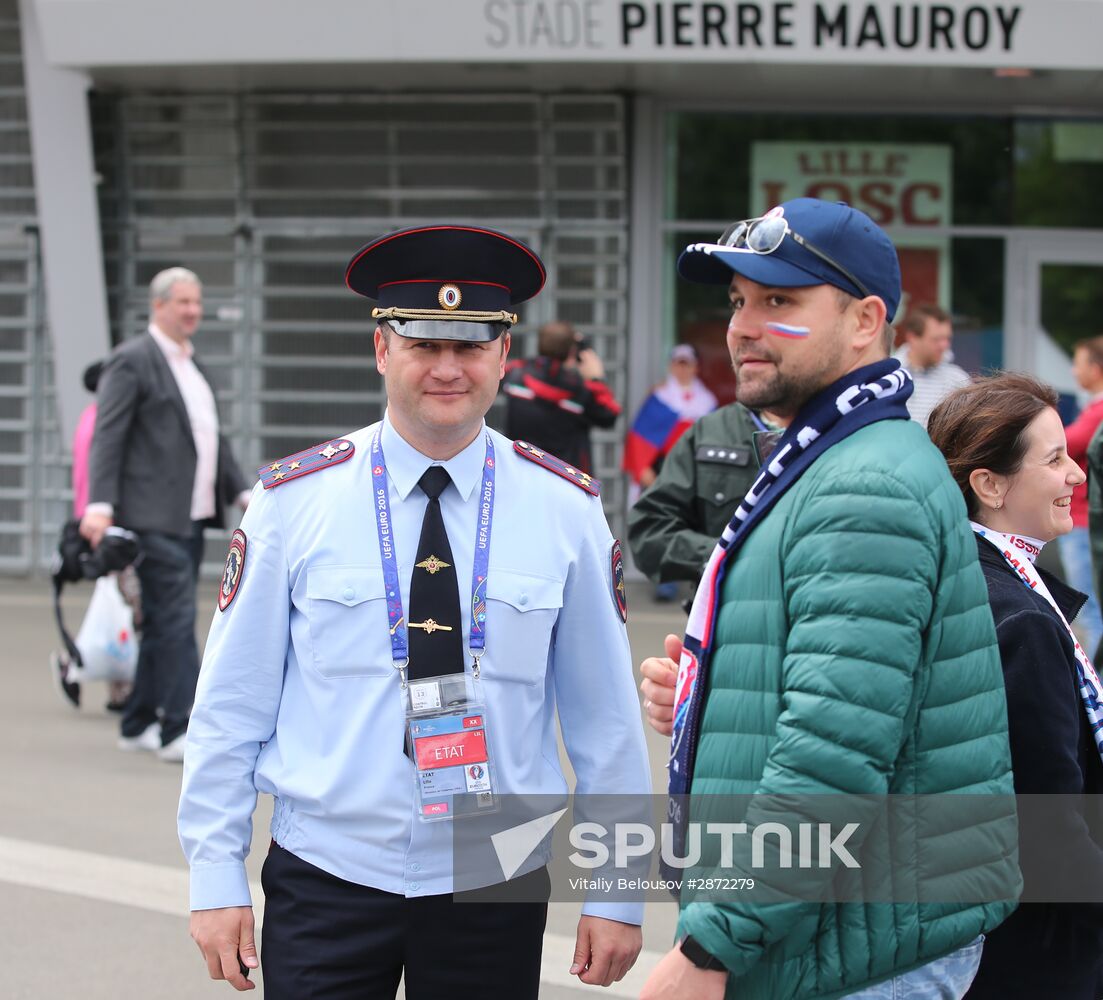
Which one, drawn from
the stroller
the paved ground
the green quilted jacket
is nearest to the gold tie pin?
the green quilted jacket

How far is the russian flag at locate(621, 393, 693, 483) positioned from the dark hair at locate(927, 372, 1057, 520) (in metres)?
8.18

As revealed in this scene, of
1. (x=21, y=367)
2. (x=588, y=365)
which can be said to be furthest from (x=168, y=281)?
(x=21, y=367)

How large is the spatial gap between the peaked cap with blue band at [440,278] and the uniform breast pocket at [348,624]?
46 centimetres

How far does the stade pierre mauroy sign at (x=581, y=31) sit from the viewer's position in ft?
33.2

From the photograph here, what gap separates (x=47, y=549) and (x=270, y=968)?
10619 mm

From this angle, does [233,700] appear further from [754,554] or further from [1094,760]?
[1094,760]

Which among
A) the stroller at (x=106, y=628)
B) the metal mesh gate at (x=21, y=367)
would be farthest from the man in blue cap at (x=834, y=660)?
the metal mesh gate at (x=21, y=367)

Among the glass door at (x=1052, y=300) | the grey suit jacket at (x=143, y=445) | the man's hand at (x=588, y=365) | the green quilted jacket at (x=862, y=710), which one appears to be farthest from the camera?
the glass door at (x=1052, y=300)

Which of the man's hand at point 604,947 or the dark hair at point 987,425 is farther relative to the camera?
the dark hair at point 987,425

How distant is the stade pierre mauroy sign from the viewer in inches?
398

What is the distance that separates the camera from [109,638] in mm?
7480

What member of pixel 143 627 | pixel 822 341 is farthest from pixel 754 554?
pixel 143 627

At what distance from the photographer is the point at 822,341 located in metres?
2.26

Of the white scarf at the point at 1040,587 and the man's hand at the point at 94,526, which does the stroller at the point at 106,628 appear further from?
the white scarf at the point at 1040,587
